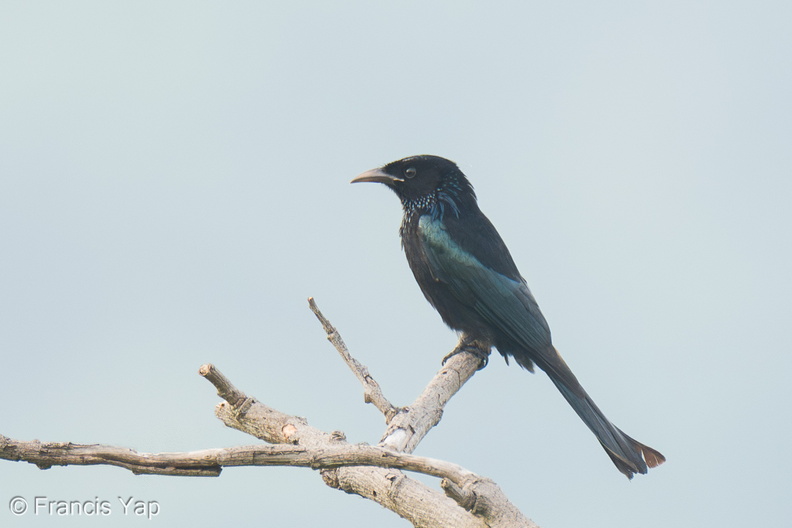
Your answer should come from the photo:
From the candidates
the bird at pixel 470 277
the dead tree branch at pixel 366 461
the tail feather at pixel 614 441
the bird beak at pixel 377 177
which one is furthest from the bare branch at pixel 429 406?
the bird beak at pixel 377 177

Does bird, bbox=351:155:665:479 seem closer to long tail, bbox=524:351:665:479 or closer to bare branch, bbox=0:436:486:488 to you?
long tail, bbox=524:351:665:479

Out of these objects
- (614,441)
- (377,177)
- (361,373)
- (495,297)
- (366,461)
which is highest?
(377,177)

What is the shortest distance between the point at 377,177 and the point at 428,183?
0.41m

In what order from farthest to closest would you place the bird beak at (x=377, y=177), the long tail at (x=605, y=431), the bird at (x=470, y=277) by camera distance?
1. the bird beak at (x=377, y=177)
2. the bird at (x=470, y=277)
3. the long tail at (x=605, y=431)

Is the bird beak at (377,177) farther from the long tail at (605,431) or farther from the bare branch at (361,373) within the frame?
the bare branch at (361,373)

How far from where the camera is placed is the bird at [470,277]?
217 inches

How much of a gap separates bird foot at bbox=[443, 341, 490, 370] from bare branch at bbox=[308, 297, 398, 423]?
56.4 inches

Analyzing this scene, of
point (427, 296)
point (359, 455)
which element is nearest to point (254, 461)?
point (359, 455)

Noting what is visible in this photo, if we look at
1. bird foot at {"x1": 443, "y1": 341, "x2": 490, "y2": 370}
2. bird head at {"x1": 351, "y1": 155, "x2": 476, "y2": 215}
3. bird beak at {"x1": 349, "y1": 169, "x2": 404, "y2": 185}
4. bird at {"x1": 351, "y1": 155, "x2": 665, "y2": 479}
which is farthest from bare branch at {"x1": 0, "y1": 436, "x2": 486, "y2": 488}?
bird beak at {"x1": 349, "y1": 169, "x2": 404, "y2": 185}

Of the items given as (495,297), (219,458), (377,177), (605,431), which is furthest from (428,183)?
(219,458)

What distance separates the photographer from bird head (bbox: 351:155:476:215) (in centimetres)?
618

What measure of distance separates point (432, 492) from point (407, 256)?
2.91m

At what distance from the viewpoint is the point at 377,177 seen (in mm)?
6484

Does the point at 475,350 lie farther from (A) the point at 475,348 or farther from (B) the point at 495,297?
(B) the point at 495,297
